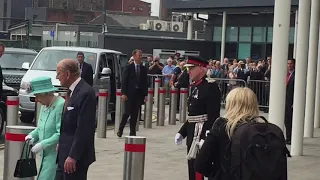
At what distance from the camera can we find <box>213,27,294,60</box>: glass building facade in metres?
40.6

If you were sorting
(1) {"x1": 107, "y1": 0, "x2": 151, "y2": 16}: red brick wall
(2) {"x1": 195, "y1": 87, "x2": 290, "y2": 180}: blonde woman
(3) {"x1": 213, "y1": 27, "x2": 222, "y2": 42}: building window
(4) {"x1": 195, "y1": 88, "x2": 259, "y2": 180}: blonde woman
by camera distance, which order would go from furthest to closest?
(1) {"x1": 107, "y1": 0, "x2": 151, "y2": 16}: red brick wall, (3) {"x1": 213, "y1": 27, "x2": 222, "y2": 42}: building window, (4) {"x1": 195, "y1": 88, "x2": 259, "y2": 180}: blonde woman, (2) {"x1": 195, "y1": 87, "x2": 290, "y2": 180}: blonde woman

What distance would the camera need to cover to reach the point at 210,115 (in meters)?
7.84

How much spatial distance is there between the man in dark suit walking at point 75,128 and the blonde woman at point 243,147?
1480 millimetres

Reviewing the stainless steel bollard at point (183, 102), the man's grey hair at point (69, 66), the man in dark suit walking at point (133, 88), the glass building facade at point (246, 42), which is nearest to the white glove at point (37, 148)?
the man's grey hair at point (69, 66)

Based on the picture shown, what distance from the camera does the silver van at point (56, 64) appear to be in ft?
56.0

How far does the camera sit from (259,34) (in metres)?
41.1

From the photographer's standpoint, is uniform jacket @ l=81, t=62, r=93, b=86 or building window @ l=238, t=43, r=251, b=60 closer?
uniform jacket @ l=81, t=62, r=93, b=86

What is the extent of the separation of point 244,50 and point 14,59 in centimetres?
2367

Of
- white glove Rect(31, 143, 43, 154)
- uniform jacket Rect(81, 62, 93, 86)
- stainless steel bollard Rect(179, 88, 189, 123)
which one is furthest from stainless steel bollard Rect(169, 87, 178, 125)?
white glove Rect(31, 143, 43, 154)

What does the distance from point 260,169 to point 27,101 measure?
1286 centimetres

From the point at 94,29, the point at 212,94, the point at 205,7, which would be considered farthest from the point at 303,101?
the point at 94,29

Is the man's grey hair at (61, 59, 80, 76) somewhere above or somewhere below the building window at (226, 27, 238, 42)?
below

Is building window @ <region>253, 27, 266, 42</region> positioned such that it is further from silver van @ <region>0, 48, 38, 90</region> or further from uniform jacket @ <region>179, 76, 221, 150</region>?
uniform jacket @ <region>179, 76, 221, 150</region>

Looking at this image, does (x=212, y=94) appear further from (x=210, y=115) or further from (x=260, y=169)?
(x=260, y=169)
